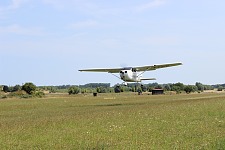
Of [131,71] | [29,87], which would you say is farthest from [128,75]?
[29,87]

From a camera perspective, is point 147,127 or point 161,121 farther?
point 161,121

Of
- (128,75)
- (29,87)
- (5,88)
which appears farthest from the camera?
(5,88)

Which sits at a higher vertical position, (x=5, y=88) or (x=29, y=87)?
(x=5, y=88)

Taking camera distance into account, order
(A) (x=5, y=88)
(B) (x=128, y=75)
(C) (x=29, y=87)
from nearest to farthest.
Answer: (B) (x=128, y=75) < (C) (x=29, y=87) < (A) (x=5, y=88)

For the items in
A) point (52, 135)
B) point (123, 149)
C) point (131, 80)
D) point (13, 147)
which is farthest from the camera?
point (131, 80)

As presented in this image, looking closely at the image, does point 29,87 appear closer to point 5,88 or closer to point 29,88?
point 29,88

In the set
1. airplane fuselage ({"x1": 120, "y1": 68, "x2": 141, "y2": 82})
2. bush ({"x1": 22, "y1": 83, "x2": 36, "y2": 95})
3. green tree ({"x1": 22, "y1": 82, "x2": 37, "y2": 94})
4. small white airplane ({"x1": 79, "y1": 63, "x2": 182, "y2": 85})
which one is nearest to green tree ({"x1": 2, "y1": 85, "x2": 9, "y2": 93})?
green tree ({"x1": 22, "y1": 82, "x2": 37, "y2": 94})

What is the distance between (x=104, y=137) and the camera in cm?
1703

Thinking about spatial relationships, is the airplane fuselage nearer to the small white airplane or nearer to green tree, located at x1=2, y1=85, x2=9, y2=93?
the small white airplane

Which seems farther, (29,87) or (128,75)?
(29,87)

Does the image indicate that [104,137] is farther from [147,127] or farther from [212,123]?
[212,123]

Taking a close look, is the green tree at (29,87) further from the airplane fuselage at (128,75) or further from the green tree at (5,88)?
the airplane fuselage at (128,75)

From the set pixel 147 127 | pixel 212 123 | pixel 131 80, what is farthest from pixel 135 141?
pixel 131 80

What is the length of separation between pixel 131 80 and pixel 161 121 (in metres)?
51.4
